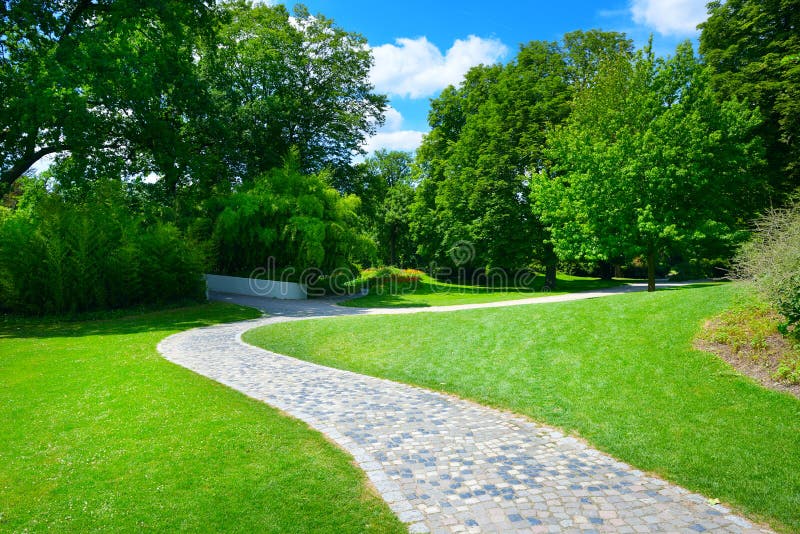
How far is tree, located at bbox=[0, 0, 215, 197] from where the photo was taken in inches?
652

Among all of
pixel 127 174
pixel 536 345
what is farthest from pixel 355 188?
pixel 536 345

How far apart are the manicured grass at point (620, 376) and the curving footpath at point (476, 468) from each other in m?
0.43

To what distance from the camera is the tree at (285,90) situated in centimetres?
2612

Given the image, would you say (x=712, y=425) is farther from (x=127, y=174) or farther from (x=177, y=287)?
(x=127, y=174)

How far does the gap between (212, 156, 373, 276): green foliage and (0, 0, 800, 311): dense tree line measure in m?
0.11

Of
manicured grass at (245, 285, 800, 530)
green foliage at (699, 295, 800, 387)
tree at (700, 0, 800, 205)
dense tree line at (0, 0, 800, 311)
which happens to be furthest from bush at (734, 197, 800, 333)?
tree at (700, 0, 800, 205)

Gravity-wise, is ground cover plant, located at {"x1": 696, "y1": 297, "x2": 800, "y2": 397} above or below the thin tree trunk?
below

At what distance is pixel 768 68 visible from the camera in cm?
1916

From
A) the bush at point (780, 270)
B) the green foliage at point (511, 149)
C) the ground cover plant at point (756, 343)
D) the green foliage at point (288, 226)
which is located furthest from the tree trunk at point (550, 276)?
the ground cover plant at point (756, 343)

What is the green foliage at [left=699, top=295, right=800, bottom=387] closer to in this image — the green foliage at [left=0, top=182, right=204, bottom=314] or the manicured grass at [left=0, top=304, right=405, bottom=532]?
the manicured grass at [left=0, top=304, right=405, bottom=532]

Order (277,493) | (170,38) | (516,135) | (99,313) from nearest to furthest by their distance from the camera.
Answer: (277,493), (99,313), (170,38), (516,135)

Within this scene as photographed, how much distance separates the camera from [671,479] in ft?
15.2

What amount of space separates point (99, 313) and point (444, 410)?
15719mm

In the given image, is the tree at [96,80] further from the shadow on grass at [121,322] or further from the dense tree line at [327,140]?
the shadow on grass at [121,322]
